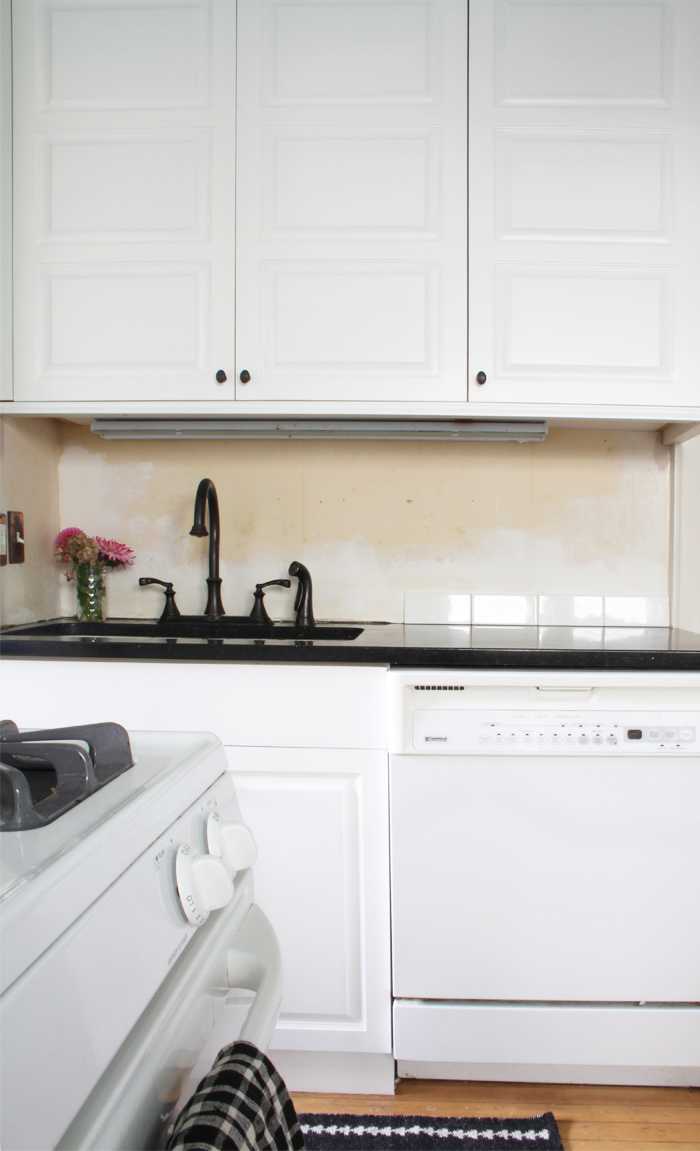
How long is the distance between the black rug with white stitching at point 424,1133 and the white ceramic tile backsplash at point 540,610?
1085 mm

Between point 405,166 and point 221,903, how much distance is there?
1628 millimetres

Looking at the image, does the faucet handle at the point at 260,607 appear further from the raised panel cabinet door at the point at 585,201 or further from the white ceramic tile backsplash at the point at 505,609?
the raised panel cabinet door at the point at 585,201

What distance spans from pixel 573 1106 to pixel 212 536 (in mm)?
1503

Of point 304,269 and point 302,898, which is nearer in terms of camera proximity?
point 302,898

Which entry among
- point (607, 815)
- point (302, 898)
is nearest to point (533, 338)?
point (607, 815)

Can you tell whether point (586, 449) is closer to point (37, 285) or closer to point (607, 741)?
point (607, 741)

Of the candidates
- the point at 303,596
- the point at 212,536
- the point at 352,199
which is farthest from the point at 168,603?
the point at 352,199

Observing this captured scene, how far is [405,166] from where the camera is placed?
156 cm

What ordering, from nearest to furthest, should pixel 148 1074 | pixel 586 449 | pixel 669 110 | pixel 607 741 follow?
pixel 148 1074, pixel 607 741, pixel 669 110, pixel 586 449

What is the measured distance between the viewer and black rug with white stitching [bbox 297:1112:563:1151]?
1230 millimetres

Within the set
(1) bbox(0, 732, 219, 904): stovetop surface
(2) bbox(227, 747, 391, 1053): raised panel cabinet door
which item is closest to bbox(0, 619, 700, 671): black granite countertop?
(2) bbox(227, 747, 391, 1053): raised panel cabinet door

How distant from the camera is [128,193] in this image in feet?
5.22

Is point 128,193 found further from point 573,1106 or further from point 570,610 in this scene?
point 573,1106

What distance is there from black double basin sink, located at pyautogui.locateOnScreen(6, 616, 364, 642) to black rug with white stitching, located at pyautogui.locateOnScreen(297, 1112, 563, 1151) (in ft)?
3.25
